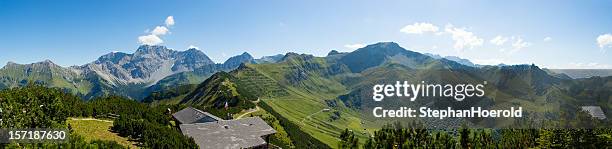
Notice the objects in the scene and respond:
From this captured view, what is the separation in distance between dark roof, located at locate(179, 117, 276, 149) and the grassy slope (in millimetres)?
6365

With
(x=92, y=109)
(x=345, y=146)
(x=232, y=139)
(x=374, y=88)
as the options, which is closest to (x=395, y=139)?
(x=345, y=146)

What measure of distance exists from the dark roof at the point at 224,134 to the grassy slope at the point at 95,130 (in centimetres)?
636

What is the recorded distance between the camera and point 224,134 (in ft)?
170

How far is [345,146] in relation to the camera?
73.2 ft

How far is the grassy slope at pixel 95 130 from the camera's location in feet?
154

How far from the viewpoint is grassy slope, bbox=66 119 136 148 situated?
47.0 metres

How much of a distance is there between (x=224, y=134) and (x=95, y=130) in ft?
45.7

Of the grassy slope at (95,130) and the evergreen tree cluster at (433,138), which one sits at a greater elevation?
the evergreen tree cluster at (433,138)

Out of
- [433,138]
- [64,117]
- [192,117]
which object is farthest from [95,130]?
[433,138]

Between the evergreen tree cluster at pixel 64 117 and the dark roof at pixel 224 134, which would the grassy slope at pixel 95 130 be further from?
the dark roof at pixel 224 134

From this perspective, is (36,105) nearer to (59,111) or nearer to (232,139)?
(59,111)

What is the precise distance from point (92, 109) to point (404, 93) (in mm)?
50506

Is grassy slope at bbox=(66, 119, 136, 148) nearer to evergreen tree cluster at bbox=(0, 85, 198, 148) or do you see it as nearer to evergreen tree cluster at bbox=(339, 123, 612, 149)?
evergreen tree cluster at bbox=(0, 85, 198, 148)

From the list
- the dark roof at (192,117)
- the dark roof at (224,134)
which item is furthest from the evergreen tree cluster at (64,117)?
the dark roof at (192,117)
